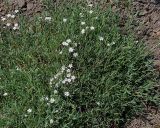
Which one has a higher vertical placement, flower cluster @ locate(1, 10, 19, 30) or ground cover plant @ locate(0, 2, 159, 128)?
flower cluster @ locate(1, 10, 19, 30)

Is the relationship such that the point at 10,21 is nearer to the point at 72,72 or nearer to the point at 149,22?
the point at 72,72

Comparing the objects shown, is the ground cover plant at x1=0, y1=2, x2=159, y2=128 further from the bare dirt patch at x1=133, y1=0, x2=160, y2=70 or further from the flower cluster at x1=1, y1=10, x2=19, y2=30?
the bare dirt patch at x1=133, y1=0, x2=160, y2=70

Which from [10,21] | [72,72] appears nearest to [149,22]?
[72,72]

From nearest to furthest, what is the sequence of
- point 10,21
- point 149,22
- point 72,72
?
point 72,72 < point 10,21 < point 149,22

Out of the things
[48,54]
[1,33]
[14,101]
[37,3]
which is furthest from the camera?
[37,3]

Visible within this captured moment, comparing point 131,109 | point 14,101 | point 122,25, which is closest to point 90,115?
point 131,109

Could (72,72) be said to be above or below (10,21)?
below

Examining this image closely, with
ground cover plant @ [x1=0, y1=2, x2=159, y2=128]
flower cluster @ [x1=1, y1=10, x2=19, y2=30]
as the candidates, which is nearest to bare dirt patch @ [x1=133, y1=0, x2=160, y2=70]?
ground cover plant @ [x1=0, y1=2, x2=159, y2=128]

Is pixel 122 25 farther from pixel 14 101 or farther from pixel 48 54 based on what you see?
pixel 14 101
